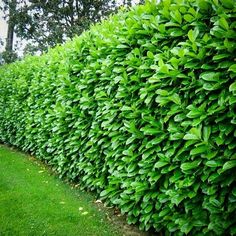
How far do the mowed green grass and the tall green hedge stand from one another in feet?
1.23

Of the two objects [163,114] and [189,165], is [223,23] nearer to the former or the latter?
[163,114]

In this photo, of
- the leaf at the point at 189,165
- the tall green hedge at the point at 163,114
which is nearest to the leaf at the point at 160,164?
the tall green hedge at the point at 163,114

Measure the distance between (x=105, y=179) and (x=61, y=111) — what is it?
1.76 metres

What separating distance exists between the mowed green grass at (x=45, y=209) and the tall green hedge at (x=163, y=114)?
0.37m

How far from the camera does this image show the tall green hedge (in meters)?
2.50

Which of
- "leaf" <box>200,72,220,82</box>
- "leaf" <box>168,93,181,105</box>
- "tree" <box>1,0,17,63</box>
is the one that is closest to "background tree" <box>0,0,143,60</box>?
"tree" <box>1,0,17,63</box>

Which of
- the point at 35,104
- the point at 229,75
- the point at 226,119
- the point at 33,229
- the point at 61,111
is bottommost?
the point at 33,229

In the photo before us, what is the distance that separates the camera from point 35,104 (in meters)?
7.32

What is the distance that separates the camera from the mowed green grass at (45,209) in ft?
11.6

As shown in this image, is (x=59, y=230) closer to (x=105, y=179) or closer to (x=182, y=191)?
(x=105, y=179)

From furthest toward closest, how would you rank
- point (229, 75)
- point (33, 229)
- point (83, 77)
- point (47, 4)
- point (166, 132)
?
point (47, 4) → point (83, 77) → point (33, 229) → point (166, 132) → point (229, 75)

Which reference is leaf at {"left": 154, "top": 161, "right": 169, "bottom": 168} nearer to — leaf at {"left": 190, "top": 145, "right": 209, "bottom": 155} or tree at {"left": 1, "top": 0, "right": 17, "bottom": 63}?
leaf at {"left": 190, "top": 145, "right": 209, "bottom": 155}

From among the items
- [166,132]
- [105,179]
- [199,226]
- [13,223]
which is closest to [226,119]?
[166,132]

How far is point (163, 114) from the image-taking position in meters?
3.01
